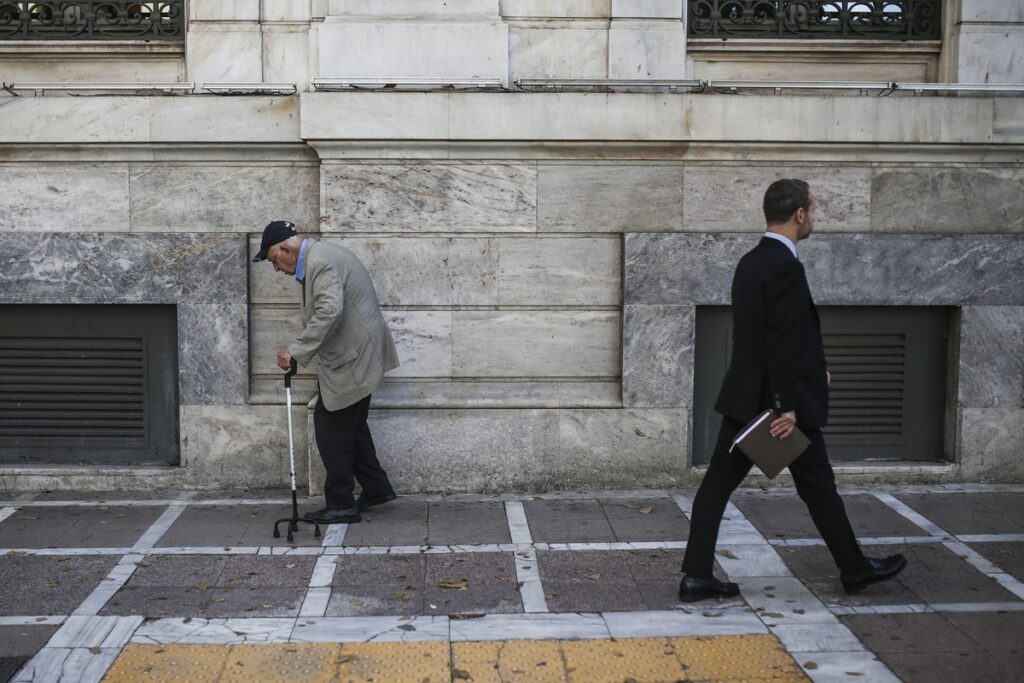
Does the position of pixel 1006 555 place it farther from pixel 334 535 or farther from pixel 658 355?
pixel 334 535

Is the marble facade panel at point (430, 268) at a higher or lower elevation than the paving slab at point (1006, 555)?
higher

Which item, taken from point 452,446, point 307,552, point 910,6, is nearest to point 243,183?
point 452,446

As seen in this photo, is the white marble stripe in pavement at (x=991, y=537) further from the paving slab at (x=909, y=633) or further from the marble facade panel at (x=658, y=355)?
the marble facade panel at (x=658, y=355)

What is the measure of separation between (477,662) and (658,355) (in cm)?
342

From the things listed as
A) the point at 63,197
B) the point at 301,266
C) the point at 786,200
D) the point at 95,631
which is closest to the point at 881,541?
the point at 786,200

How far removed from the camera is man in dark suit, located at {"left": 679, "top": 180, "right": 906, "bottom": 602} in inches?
201

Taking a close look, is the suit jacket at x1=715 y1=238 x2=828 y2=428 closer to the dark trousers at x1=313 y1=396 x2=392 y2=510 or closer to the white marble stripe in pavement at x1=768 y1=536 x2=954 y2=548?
the white marble stripe in pavement at x1=768 y1=536 x2=954 y2=548

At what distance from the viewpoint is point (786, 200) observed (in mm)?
5211

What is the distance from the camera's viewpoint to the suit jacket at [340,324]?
6.43 meters

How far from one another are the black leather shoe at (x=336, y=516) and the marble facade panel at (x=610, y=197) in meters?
2.38

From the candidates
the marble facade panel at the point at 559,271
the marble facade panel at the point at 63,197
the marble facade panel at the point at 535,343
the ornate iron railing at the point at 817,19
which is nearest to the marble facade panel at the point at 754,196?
the marble facade panel at the point at 559,271

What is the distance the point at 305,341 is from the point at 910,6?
5.15 metres

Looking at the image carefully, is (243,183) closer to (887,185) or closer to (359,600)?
(359,600)

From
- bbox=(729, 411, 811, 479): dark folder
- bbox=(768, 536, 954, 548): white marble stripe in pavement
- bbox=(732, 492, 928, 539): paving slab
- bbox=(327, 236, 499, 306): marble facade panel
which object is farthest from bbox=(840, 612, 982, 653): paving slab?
bbox=(327, 236, 499, 306): marble facade panel
